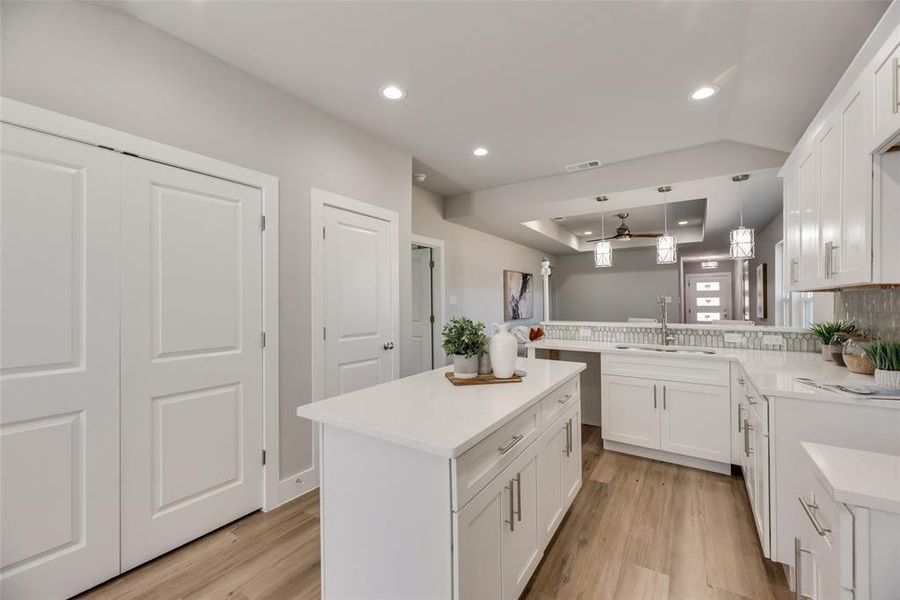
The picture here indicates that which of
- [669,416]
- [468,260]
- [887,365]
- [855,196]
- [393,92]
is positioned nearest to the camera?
[855,196]

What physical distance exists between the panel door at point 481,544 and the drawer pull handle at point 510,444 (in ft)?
0.28

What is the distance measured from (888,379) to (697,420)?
1.31 meters

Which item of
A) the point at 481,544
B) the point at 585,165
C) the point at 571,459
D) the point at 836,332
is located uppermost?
the point at 585,165

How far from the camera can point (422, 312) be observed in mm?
4746

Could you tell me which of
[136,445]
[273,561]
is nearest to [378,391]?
[273,561]

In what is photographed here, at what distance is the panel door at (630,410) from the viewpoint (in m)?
2.98

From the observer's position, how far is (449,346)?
6.15 ft

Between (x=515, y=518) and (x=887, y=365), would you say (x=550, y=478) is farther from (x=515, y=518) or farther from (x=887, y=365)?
(x=887, y=365)

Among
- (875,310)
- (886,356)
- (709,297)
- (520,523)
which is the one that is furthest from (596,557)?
(709,297)

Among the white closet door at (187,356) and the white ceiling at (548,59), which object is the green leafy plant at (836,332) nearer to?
the white ceiling at (548,59)

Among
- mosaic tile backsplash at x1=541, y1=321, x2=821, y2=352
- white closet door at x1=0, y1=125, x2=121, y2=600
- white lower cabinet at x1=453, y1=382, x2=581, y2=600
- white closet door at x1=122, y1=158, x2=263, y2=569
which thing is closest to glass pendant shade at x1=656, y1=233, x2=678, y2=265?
mosaic tile backsplash at x1=541, y1=321, x2=821, y2=352

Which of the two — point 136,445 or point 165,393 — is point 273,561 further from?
point 165,393

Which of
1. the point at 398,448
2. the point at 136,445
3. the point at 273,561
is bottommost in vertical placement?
the point at 273,561

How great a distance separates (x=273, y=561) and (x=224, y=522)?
49 centimetres
